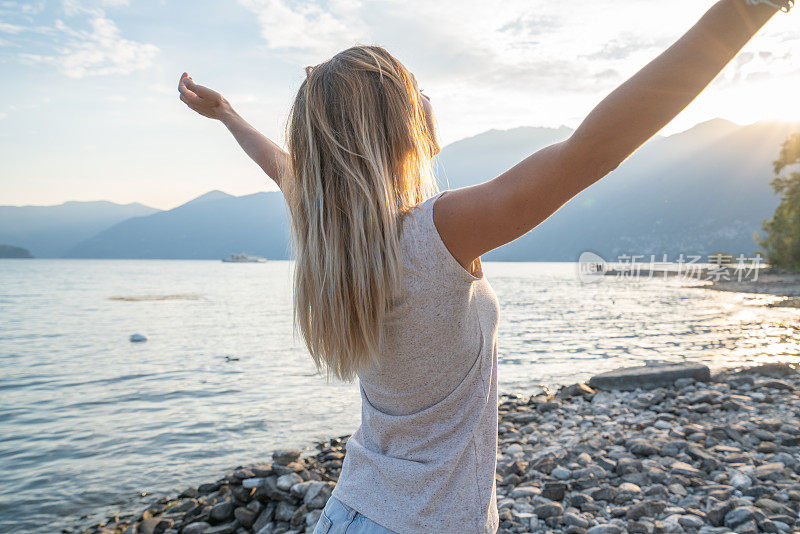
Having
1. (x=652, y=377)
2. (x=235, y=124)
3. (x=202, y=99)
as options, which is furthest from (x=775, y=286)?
(x=202, y=99)

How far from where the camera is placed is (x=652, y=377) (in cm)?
990

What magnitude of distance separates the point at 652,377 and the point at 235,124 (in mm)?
9814

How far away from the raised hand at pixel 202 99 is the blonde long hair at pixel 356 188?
3.02 feet

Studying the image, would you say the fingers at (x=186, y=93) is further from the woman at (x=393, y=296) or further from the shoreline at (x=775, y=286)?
the shoreline at (x=775, y=286)

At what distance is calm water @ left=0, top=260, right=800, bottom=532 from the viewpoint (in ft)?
24.2

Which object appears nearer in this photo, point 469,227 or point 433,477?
point 469,227

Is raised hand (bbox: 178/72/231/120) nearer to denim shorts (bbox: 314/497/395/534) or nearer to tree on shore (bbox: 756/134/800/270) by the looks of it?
denim shorts (bbox: 314/497/395/534)

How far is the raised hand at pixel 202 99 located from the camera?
220 centimetres

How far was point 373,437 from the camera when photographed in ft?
4.92

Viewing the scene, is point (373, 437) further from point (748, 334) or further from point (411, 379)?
point (748, 334)

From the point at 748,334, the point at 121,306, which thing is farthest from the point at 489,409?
the point at 121,306

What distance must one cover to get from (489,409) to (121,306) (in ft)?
128

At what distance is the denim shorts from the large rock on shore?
975 centimetres

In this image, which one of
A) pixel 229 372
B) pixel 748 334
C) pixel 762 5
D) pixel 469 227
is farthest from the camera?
pixel 748 334
